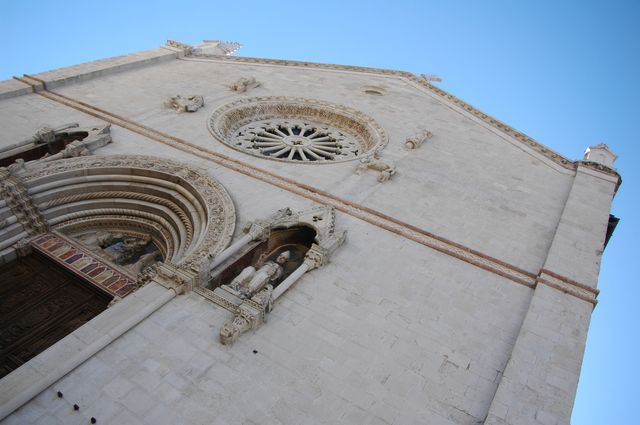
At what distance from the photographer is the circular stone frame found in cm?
2186

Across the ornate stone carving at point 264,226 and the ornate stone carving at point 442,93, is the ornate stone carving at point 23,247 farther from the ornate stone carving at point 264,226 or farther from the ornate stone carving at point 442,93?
the ornate stone carving at point 442,93

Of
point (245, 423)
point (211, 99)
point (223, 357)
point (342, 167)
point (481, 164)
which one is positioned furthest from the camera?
point (211, 99)

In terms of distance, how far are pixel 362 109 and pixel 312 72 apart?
6300 millimetres

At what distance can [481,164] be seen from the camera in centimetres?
2009

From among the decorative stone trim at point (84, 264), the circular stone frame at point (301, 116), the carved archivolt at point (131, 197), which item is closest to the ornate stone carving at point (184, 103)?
the circular stone frame at point (301, 116)

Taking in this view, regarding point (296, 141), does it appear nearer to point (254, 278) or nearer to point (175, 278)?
point (254, 278)

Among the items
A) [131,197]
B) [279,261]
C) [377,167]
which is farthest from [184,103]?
[279,261]

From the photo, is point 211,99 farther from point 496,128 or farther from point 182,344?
point 182,344

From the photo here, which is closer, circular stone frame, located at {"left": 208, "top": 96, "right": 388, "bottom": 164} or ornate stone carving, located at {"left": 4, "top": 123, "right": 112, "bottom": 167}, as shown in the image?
ornate stone carving, located at {"left": 4, "top": 123, "right": 112, "bottom": 167}

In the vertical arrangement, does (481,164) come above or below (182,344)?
above

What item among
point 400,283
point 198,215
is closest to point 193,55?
point 198,215

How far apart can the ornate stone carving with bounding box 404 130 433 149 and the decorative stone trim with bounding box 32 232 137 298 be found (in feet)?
42.6

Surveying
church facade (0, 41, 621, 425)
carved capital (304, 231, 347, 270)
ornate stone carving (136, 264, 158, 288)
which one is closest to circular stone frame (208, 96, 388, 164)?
church facade (0, 41, 621, 425)

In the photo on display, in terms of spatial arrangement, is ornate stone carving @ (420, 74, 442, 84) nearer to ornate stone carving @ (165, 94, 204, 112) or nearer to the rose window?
the rose window
